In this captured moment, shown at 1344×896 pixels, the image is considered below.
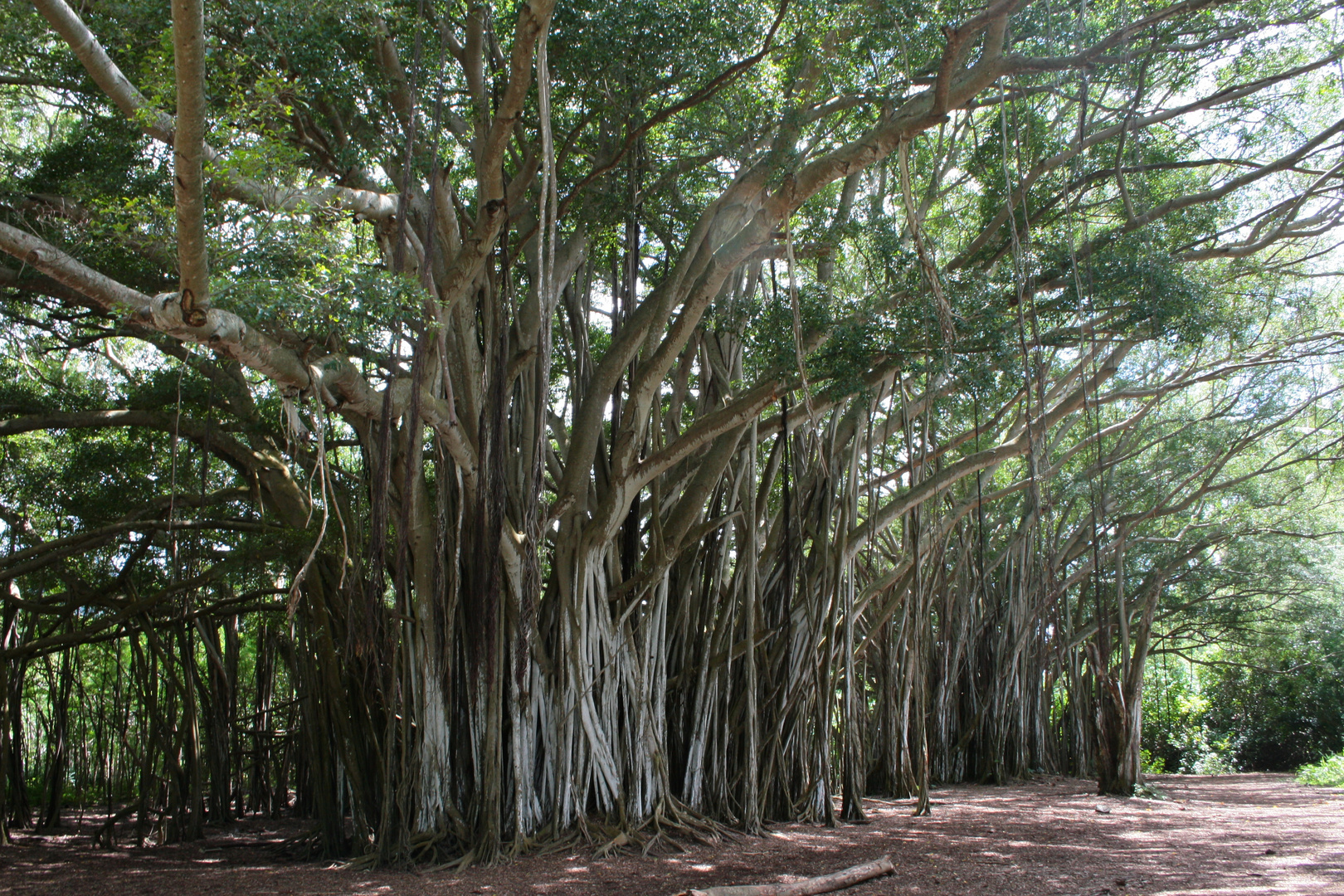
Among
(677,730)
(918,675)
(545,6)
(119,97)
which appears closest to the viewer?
(119,97)

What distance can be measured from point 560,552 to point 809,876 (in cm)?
206

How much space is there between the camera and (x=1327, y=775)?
9.41 metres

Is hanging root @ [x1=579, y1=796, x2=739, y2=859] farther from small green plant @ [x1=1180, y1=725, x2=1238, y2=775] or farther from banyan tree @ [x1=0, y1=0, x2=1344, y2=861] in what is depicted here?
small green plant @ [x1=1180, y1=725, x2=1238, y2=775]

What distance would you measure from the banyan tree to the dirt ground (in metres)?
0.35

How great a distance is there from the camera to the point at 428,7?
459cm

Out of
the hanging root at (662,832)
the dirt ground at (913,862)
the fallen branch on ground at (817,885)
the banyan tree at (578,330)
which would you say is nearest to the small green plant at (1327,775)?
the dirt ground at (913,862)

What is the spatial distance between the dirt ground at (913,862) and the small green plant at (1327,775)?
284 cm

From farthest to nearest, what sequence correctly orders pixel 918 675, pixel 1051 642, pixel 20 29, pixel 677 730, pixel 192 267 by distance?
1. pixel 1051 642
2. pixel 918 675
3. pixel 677 730
4. pixel 20 29
5. pixel 192 267

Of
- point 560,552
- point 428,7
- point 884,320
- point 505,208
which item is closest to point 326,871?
point 560,552

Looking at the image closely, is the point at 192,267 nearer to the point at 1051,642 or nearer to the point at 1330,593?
the point at 1051,642

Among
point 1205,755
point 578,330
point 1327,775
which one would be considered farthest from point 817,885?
point 1205,755

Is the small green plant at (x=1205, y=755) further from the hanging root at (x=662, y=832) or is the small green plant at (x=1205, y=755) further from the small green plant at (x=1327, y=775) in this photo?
the hanging root at (x=662, y=832)

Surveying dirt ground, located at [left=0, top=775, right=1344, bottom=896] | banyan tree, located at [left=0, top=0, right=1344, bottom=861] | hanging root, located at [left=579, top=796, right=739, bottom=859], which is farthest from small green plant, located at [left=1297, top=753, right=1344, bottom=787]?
hanging root, located at [left=579, top=796, right=739, bottom=859]

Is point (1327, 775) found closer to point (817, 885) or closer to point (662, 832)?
point (662, 832)
